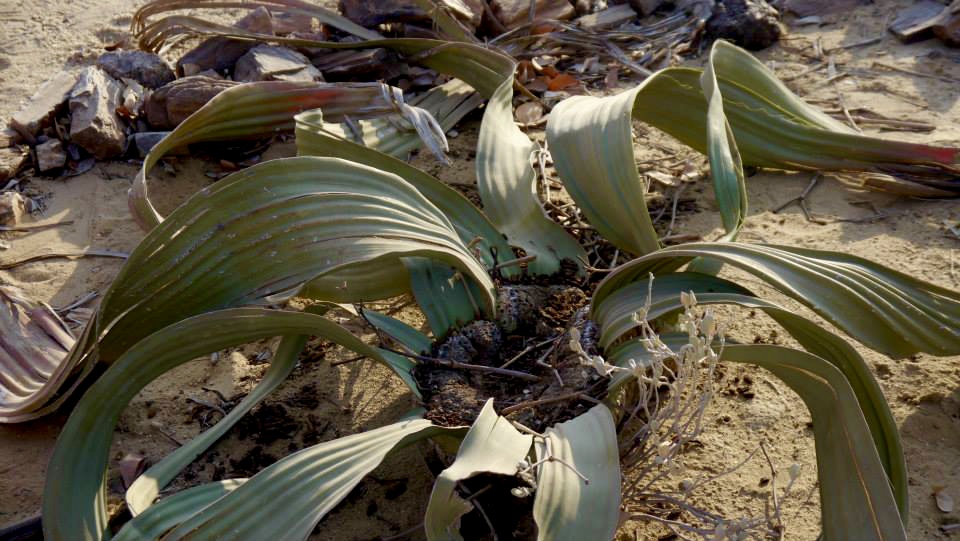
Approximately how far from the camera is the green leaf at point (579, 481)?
1.16 metres

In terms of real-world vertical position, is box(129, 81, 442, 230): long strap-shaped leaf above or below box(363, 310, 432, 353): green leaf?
above

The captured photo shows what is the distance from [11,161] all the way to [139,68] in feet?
1.48

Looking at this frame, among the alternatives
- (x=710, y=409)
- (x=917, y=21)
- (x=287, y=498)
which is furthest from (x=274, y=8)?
(x=917, y=21)

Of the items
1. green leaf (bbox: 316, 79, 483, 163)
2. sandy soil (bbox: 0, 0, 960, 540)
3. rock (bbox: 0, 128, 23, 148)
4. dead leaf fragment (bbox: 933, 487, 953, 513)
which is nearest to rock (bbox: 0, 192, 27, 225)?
sandy soil (bbox: 0, 0, 960, 540)

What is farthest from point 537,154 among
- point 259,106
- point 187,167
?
point 187,167

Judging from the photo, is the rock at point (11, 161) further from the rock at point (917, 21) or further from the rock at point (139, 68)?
the rock at point (917, 21)

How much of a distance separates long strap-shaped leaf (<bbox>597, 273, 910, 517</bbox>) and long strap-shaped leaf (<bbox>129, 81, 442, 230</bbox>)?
95 cm

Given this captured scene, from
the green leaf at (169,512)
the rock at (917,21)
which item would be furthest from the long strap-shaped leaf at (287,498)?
the rock at (917,21)

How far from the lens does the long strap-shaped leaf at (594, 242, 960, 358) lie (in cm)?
146

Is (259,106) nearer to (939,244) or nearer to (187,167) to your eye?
(187,167)

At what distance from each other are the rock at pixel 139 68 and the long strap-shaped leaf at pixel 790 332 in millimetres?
1658

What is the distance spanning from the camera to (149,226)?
1.87m

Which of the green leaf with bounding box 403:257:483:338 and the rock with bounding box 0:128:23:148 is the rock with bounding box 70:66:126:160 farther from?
the green leaf with bounding box 403:257:483:338

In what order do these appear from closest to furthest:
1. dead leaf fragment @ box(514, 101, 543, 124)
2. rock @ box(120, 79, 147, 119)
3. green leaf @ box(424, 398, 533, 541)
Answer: green leaf @ box(424, 398, 533, 541), rock @ box(120, 79, 147, 119), dead leaf fragment @ box(514, 101, 543, 124)
